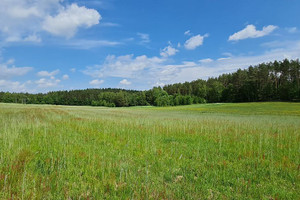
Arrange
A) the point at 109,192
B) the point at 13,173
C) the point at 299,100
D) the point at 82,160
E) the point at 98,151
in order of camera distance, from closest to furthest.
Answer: the point at 109,192
the point at 13,173
the point at 82,160
the point at 98,151
the point at 299,100

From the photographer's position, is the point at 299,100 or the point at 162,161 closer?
the point at 162,161

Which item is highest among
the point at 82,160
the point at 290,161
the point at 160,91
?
the point at 160,91

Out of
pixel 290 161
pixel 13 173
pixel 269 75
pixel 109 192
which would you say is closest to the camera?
pixel 109 192

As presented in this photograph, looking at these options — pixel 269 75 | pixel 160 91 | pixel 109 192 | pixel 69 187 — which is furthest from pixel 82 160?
pixel 160 91

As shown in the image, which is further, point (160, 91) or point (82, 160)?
point (160, 91)

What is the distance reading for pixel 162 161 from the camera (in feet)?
15.9

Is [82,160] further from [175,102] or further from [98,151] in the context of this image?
[175,102]

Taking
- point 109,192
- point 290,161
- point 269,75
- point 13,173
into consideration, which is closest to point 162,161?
point 109,192

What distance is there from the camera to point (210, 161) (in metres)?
Result: 5.02

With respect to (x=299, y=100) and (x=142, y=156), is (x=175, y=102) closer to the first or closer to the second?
(x=299, y=100)

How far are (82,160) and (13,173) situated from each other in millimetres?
1579

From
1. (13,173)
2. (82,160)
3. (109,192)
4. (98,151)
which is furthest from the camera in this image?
(98,151)

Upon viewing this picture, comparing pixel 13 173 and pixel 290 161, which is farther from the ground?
pixel 13 173

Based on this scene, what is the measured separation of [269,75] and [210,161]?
10216 centimetres
